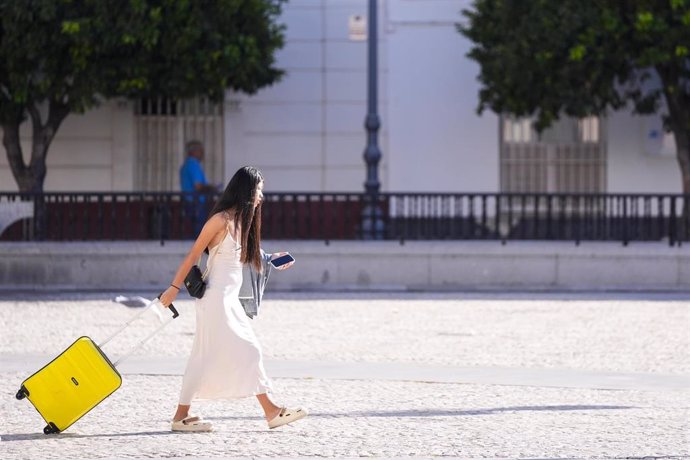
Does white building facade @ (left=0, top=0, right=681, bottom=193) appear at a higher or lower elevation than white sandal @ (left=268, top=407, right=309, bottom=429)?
higher

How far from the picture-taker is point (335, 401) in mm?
9875

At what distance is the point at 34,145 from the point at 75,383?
17759mm

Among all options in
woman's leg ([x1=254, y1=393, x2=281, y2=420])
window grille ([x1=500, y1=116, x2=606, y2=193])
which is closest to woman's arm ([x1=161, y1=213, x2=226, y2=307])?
woman's leg ([x1=254, y1=393, x2=281, y2=420])

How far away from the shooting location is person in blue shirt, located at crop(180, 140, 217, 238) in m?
21.0

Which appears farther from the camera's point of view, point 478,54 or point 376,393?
point 478,54

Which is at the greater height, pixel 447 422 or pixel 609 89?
pixel 609 89

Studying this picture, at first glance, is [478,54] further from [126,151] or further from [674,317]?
[674,317]

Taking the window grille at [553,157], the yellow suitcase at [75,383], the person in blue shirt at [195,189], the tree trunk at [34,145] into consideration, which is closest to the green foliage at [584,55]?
the window grille at [553,157]

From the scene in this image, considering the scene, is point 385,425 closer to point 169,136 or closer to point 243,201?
point 243,201

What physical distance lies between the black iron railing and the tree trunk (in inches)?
193

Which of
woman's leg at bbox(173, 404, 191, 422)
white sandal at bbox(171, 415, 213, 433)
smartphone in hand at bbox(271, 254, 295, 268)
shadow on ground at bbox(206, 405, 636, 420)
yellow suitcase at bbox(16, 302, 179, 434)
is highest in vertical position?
smartphone in hand at bbox(271, 254, 295, 268)

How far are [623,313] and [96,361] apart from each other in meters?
9.18

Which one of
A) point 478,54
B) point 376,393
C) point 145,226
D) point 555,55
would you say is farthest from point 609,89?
point 376,393

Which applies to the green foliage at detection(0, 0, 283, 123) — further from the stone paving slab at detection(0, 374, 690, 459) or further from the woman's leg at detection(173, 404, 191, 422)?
the woman's leg at detection(173, 404, 191, 422)
